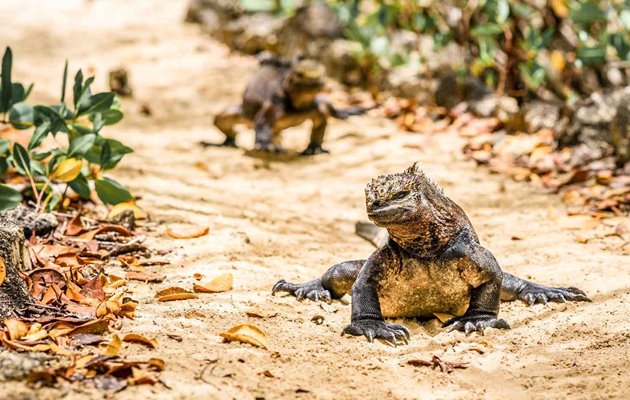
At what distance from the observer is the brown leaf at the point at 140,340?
3012 mm

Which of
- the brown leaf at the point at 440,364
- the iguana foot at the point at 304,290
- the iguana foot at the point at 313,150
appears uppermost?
the brown leaf at the point at 440,364

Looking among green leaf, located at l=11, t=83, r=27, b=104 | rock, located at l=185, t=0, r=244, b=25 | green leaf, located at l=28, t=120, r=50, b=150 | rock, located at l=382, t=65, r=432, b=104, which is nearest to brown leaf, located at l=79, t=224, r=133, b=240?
green leaf, located at l=28, t=120, r=50, b=150

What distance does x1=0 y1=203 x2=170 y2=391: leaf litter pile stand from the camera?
2.69 metres

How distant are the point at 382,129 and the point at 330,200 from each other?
7.94 feet

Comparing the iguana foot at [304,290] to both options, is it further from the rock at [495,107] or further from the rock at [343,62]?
the rock at [343,62]

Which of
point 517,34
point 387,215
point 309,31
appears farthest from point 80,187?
point 309,31

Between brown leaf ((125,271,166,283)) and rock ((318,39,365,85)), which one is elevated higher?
rock ((318,39,365,85))

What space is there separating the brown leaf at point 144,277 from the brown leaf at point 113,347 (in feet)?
3.20

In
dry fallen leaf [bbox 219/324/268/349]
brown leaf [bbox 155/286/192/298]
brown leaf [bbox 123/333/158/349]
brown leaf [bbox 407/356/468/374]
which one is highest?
brown leaf [bbox 123/333/158/349]

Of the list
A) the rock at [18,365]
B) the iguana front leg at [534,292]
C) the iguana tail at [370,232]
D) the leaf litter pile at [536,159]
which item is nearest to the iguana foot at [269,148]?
the leaf litter pile at [536,159]

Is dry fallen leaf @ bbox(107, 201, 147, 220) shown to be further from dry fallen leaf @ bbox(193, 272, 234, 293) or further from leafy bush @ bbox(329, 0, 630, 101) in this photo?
leafy bush @ bbox(329, 0, 630, 101)

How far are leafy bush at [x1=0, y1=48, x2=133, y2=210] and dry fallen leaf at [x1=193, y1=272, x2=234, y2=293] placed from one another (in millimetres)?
949

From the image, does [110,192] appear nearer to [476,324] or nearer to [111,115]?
[111,115]

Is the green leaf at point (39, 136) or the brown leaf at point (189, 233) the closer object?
the green leaf at point (39, 136)
